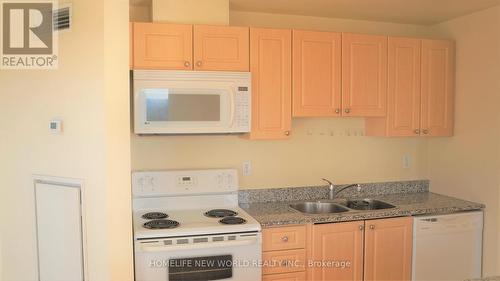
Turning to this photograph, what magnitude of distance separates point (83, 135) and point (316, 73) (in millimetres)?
1694

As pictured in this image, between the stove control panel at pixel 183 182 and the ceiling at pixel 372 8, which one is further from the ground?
the ceiling at pixel 372 8

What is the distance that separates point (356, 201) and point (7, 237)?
270 cm

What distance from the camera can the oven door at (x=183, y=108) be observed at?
8.97 feet

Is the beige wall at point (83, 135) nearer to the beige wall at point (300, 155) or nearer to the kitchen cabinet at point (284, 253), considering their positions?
the beige wall at point (300, 155)

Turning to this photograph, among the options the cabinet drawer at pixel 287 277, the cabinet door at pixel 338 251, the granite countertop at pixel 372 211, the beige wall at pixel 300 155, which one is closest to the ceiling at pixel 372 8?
the beige wall at pixel 300 155

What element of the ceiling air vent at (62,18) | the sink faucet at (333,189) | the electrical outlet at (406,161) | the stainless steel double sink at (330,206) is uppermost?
the ceiling air vent at (62,18)

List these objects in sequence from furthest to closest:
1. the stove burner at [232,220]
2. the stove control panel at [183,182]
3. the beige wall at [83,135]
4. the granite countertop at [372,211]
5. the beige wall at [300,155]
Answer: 1. the beige wall at [300,155]
2. the stove control panel at [183,182]
3. the granite countertop at [372,211]
4. the stove burner at [232,220]
5. the beige wall at [83,135]

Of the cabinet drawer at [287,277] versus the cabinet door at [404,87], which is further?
the cabinet door at [404,87]

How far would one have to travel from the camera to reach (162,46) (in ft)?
9.16

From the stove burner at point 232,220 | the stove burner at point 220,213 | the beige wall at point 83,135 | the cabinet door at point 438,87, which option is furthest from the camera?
the cabinet door at point 438,87

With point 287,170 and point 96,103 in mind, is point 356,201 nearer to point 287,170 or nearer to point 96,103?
point 287,170

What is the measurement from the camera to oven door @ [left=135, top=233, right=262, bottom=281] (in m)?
2.52

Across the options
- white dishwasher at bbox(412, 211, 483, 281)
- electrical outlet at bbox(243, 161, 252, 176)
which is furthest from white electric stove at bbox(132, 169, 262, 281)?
white dishwasher at bbox(412, 211, 483, 281)

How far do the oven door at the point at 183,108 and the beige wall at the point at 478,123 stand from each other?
194cm
